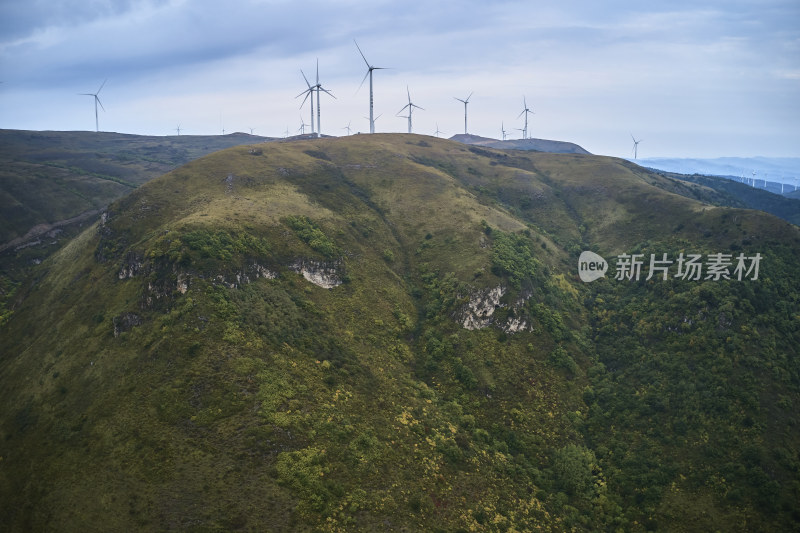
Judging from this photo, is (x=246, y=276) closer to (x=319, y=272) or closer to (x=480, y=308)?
(x=319, y=272)

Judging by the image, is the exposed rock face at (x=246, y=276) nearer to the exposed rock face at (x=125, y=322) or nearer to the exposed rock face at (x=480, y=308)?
the exposed rock face at (x=125, y=322)

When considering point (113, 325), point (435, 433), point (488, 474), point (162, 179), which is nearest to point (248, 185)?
point (162, 179)

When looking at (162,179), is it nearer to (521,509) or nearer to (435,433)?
(435,433)

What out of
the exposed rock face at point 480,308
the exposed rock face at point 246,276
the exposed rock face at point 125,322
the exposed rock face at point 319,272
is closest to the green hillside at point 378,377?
the exposed rock face at point 480,308

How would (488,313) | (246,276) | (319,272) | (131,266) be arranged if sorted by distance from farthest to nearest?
1. (319,272)
2. (488,313)
3. (246,276)
4. (131,266)

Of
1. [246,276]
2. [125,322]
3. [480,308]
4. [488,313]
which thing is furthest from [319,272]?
[488,313]

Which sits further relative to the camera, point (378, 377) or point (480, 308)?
point (480, 308)

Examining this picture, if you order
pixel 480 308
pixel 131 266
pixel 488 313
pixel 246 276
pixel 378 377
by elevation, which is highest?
pixel 131 266
